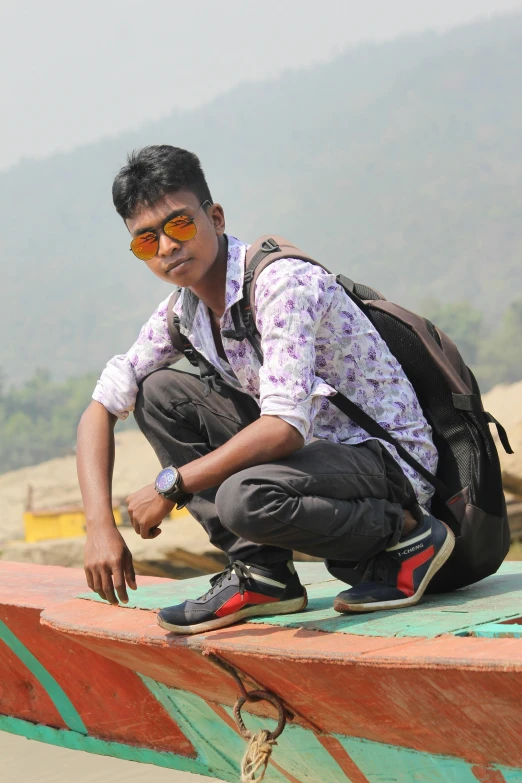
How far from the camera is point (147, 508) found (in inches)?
83.1

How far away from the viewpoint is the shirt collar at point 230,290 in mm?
2236

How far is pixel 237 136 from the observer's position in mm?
112500

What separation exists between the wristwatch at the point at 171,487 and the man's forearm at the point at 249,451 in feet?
0.05

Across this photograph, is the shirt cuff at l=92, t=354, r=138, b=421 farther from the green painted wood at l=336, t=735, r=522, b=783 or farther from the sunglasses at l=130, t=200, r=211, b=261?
the green painted wood at l=336, t=735, r=522, b=783

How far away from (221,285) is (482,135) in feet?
302

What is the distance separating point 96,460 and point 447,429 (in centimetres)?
84

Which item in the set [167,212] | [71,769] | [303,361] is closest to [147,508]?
[303,361]

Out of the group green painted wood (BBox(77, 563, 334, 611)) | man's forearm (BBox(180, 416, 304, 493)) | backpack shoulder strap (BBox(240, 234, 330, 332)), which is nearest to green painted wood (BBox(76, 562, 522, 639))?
green painted wood (BBox(77, 563, 334, 611))

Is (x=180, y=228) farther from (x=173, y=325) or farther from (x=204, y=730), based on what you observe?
(x=204, y=730)

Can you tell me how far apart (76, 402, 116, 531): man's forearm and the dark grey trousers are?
0.15 m

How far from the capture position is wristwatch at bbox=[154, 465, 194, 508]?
2.07 metres

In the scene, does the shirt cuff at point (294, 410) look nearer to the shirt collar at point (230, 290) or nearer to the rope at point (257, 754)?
the shirt collar at point (230, 290)

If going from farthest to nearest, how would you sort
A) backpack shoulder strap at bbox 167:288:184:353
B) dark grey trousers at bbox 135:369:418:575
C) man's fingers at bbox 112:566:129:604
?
backpack shoulder strap at bbox 167:288:184:353 → man's fingers at bbox 112:566:129:604 → dark grey trousers at bbox 135:369:418:575

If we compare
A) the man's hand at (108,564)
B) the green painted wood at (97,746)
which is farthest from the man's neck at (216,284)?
the green painted wood at (97,746)
